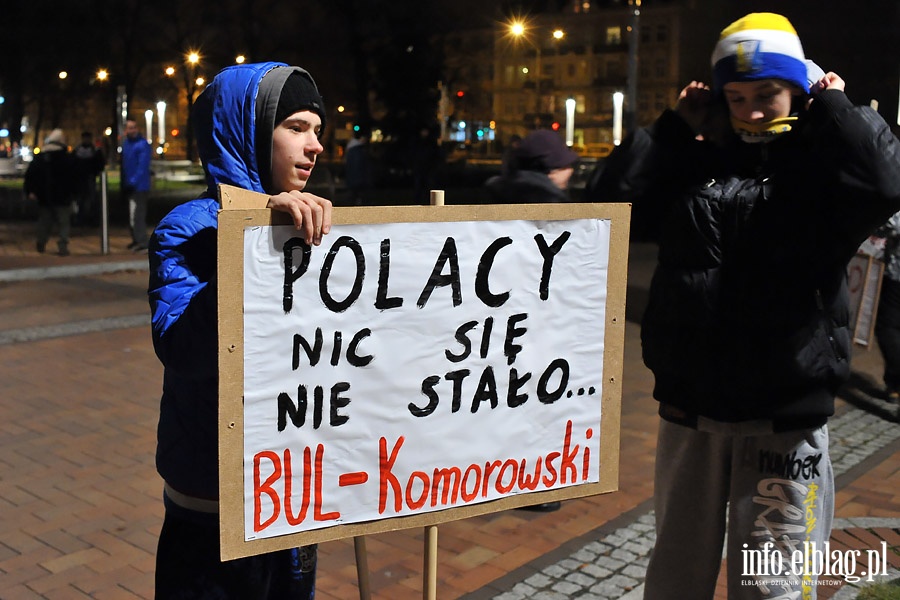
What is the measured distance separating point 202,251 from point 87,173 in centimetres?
1666

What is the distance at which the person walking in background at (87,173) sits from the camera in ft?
53.0

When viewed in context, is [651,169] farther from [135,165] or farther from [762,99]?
[135,165]

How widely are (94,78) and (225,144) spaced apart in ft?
138

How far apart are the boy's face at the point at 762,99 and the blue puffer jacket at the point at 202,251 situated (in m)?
1.18

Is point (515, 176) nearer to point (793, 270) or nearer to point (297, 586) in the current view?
point (793, 270)

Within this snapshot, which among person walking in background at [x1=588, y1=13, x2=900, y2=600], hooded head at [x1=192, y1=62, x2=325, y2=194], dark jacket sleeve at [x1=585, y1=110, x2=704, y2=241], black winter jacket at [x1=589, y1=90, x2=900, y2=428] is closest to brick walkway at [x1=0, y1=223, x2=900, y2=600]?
person walking in background at [x1=588, y1=13, x2=900, y2=600]

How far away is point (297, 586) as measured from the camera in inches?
90.0

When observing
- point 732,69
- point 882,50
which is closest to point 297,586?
point 732,69

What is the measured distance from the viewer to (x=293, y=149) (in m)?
2.15

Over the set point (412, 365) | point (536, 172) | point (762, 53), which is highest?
point (762, 53)

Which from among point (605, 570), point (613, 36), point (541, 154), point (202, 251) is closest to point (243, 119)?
point (202, 251)

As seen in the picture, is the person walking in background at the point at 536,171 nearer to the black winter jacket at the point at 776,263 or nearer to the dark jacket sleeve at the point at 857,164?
the black winter jacket at the point at 776,263

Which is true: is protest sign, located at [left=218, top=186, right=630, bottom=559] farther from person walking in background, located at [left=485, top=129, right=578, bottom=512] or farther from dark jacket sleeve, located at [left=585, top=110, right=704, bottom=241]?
person walking in background, located at [left=485, top=129, right=578, bottom=512]

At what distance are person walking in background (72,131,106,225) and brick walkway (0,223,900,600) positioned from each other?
9187mm
